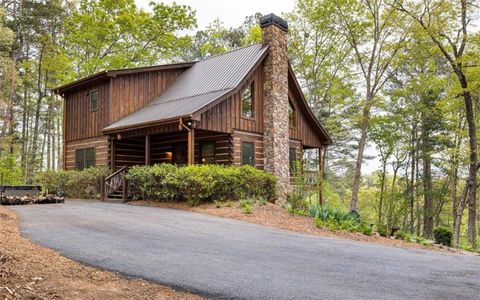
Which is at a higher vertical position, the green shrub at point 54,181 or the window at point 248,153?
the window at point 248,153

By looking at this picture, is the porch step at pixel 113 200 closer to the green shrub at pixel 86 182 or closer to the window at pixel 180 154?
the green shrub at pixel 86 182

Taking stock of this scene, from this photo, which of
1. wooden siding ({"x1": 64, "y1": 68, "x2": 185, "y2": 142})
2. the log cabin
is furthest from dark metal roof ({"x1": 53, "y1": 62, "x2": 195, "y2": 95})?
wooden siding ({"x1": 64, "y1": 68, "x2": 185, "y2": 142})

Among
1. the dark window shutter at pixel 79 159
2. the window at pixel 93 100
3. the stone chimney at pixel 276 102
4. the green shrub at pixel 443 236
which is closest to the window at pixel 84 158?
the dark window shutter at pixel 79 159

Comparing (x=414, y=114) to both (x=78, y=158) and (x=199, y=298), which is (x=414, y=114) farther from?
(x=199, y=298)

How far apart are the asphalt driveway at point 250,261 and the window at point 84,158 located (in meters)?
9.45

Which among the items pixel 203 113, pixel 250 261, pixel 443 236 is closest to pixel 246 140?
pixel 203 113

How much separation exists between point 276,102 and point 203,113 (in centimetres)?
396

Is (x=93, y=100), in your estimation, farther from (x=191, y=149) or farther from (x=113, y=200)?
(x=191, y=149)

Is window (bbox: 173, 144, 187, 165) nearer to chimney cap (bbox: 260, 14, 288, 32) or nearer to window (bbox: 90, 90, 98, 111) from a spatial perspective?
window (bbox: 90, 90, 98, 111)

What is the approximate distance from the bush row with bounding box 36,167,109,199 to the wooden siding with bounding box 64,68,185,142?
86.7 inches

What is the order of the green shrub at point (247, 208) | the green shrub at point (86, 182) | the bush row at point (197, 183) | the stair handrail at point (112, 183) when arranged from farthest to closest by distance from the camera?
the green shrub at point (86, 182), the stair handrail at point (112, 183), the bush row at point (197, 183), the green shrub at point (247, 208)

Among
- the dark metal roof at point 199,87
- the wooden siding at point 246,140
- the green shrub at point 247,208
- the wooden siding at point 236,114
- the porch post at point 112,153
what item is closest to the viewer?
the green shrub at point 247,208

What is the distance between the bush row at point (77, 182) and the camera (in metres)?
15.7

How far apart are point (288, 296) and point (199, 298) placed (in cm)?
94
